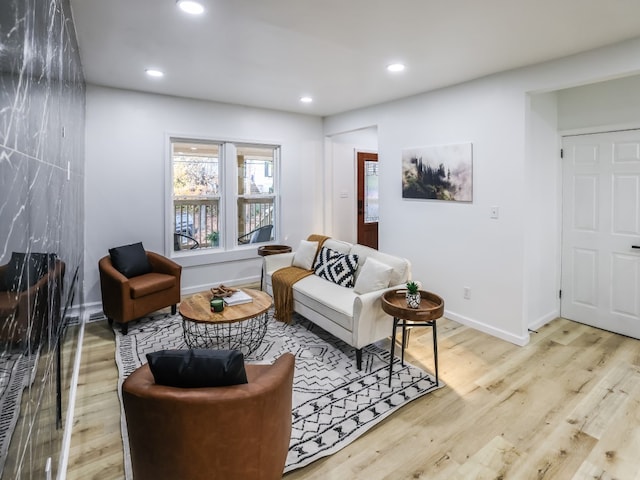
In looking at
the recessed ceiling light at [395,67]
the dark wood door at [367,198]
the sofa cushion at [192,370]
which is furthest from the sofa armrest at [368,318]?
the dark wood door at [367,198]

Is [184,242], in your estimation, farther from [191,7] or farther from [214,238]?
[191,7]

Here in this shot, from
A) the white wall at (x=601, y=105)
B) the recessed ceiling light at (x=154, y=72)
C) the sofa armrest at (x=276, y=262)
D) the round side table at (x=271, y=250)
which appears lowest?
the sofa armrest at (x=276, y=262)

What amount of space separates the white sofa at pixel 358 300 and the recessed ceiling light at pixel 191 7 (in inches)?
88.2

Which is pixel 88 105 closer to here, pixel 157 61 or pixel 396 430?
pixel 157 61

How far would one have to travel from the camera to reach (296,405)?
243 cm

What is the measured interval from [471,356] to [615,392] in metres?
0.97

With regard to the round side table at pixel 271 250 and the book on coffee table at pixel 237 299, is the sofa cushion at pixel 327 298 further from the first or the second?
the round side table at pixel 271 250

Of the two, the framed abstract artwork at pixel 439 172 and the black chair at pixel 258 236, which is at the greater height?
the framed abstract artwork at pixel 439 172

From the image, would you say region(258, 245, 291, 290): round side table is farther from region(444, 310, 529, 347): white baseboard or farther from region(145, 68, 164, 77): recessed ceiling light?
region(145, 68, 164, 77): recessed ceiling light

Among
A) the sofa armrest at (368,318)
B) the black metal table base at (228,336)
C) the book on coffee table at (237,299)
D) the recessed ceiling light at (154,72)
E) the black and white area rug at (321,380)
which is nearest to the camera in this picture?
the black and white area rug at (321,380)

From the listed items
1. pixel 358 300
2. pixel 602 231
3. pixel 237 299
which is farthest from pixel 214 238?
pixel 602 231

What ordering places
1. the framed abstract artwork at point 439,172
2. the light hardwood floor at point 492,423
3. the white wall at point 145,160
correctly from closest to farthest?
1. the light hardwood floor at point 492,423
2. the framed abstract artwork at point 439,172
3. the white wall at point 145,160

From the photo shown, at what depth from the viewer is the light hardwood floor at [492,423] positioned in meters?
1.92

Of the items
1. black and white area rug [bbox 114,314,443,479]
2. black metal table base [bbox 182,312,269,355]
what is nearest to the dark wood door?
black and white area rug [bbox 114,314,443,479]
